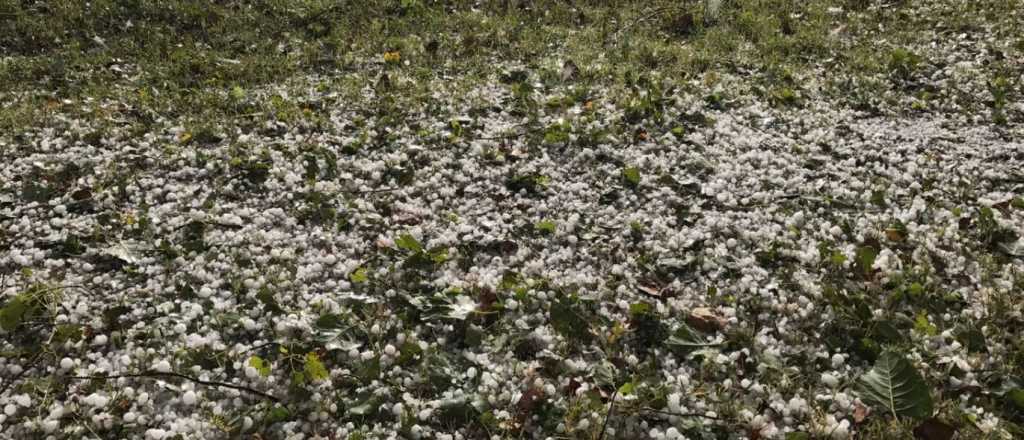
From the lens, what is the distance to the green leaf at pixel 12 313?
4.21 metres

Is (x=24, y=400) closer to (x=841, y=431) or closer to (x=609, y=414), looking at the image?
(x=609, y=414)

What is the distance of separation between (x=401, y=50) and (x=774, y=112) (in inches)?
195

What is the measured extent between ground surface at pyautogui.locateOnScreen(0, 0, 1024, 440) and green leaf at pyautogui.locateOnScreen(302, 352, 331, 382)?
20mm

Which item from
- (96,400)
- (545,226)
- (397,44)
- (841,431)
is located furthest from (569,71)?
(96,400)

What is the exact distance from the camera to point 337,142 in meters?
6.96

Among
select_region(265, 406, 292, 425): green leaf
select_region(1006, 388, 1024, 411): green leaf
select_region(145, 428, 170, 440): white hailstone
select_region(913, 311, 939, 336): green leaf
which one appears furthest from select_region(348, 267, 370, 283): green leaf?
select_region(1006, 388, 1024, 411): green leaf

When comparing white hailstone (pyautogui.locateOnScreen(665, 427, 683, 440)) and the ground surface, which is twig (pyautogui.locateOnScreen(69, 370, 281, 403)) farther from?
white hailstone (pyautogui.locateOnScreen(665, 427, 683, 440))

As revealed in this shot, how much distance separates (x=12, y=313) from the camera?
4238 millimetres

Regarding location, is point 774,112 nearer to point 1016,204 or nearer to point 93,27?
point 1016,204

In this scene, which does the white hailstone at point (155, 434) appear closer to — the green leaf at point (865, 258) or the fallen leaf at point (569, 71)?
the green leaf at point (865, 258)

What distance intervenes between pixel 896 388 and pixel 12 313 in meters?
5.09

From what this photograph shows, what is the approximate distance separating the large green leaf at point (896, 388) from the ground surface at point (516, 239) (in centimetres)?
1

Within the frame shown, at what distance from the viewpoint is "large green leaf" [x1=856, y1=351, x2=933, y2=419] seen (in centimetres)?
353

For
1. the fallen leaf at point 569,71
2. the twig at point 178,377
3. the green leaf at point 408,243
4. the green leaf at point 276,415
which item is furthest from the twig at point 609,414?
the fallen leaf at point 569,71
